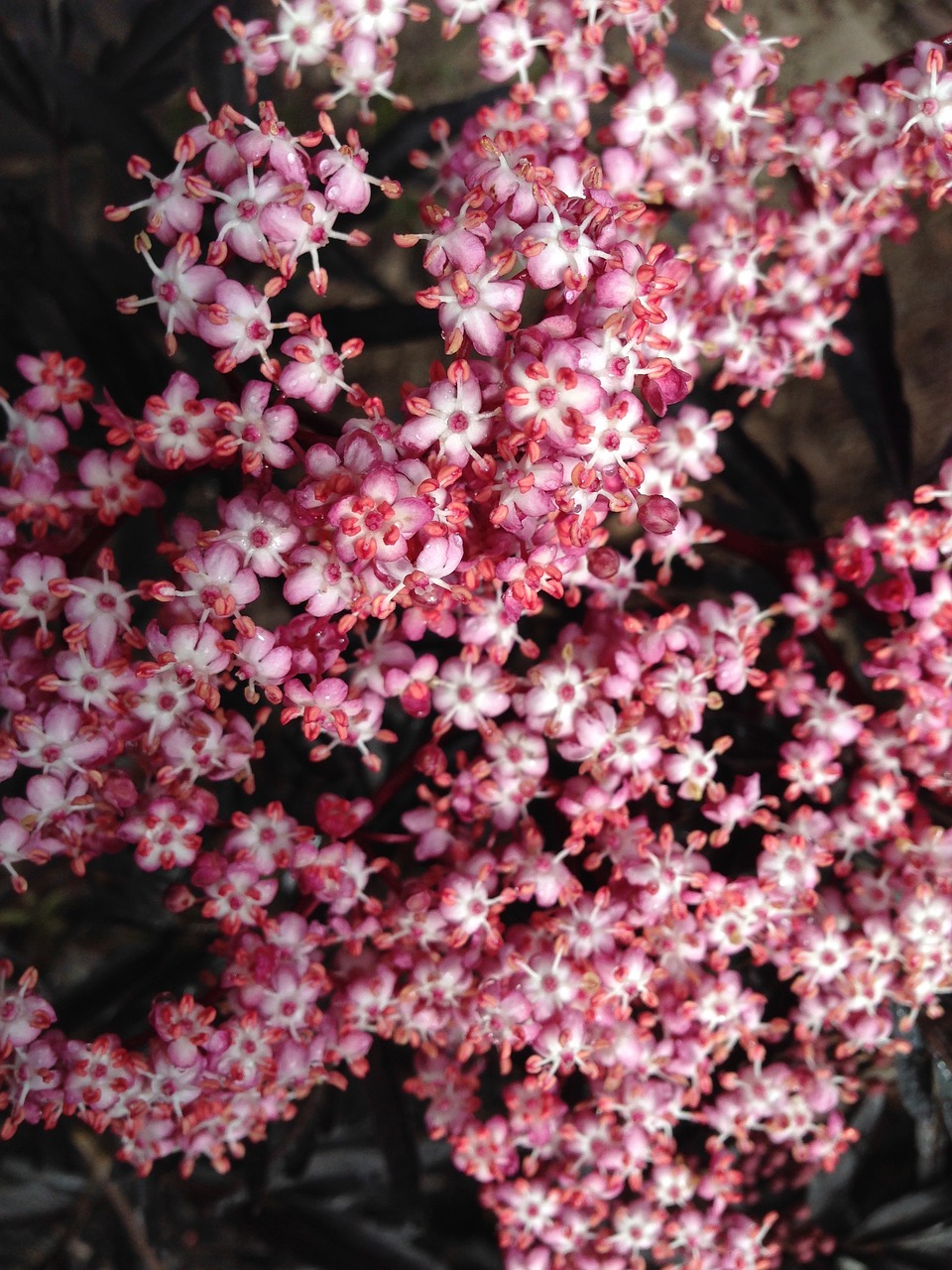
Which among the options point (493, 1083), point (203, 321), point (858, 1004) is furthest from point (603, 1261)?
point (203, 321)

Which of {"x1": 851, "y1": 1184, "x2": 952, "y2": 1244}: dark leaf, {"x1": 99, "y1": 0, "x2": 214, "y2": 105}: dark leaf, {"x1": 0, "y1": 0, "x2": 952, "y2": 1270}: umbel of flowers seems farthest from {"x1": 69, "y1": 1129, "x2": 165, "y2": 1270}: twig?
{"x1": 99, "y1": 0, "x2": 214, "y2": 105}: dark leaf

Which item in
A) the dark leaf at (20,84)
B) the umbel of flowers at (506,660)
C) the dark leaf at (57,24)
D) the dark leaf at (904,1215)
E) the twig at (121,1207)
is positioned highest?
the dark leaf at (57,24)

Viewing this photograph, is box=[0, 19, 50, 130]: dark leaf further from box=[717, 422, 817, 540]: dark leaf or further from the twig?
the twig

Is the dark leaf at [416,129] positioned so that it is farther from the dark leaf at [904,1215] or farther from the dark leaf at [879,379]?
the dark leaf at [904,1215]

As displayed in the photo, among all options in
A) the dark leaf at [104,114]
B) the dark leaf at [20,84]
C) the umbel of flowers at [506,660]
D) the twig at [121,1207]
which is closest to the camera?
the umbel of flowers at [506,660]

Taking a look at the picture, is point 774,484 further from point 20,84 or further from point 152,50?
point 20,84

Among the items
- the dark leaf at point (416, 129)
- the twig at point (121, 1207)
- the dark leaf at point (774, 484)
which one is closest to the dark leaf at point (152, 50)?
the dark leaf at point (416, 129)

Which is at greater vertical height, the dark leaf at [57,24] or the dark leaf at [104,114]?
the dark leaf at [57,24]
